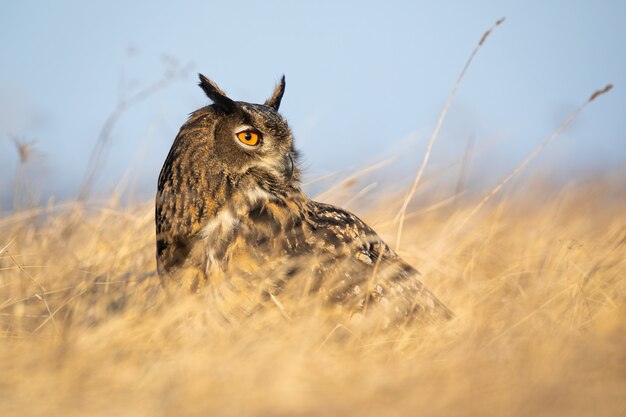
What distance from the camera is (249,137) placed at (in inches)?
132

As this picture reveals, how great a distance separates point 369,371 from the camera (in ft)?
7.39

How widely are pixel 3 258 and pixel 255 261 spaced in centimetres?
154

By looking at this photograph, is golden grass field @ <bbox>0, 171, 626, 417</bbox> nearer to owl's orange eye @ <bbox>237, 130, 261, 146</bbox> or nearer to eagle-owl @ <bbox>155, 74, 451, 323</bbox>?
eagle-owl @ <bbox>155, 74, 451, 323</bbox>

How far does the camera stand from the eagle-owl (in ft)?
9.57

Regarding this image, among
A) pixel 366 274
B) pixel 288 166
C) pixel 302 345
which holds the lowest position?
pixel 302 345

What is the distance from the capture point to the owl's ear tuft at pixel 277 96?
13.6 feet

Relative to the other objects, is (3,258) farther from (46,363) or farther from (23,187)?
(46,363)

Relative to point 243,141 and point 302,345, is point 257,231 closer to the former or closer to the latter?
point 243,141

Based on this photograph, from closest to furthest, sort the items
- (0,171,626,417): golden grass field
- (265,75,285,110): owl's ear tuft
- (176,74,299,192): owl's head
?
(0,171,626,417): golden grass field
(176,74,299,192): owl's head
(265,75,285,110): owl's ear tuft

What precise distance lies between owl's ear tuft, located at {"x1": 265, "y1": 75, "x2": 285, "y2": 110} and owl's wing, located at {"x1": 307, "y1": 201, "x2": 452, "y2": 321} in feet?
3.18

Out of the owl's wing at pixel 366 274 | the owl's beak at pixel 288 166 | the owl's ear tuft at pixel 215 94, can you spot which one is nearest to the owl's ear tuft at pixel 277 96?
the owl's ear tuft at pixel 215 94

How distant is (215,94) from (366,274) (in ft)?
3.85

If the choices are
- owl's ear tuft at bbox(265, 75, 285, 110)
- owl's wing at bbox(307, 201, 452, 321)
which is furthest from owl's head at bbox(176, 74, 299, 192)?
owl's ear tuft at bbox(265, 75, 285, 110)

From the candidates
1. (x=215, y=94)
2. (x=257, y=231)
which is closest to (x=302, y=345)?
(x=257, y=231)
